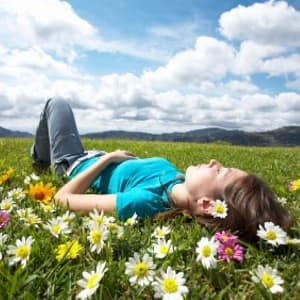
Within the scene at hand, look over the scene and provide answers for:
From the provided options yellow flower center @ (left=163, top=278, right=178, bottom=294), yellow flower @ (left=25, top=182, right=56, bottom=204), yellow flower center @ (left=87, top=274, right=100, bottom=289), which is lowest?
yellow flower center @ (left=163, top=278, right=178, bottom=294)

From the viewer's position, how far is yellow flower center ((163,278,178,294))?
194 cm

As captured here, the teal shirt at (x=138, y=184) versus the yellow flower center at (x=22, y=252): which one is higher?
the teal shirt at (x=138, y=184)

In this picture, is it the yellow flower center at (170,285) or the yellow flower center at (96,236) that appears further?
the yellow flower center at (96,236)

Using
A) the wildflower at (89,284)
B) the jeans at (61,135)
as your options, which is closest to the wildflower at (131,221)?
the wildflower at (89,284)

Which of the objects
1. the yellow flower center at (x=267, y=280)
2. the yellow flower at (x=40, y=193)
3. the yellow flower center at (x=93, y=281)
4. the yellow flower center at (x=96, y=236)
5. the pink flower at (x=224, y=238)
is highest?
the yellow flower at (x=40, y=193)

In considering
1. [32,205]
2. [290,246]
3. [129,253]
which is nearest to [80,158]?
[32,205]

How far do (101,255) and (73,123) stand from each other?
3.55 m

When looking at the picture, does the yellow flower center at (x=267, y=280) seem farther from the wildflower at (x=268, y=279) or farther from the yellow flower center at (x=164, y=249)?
the yellow flower center at (x=164, y=249)

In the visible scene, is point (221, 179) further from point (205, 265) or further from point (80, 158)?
point (80, 158)

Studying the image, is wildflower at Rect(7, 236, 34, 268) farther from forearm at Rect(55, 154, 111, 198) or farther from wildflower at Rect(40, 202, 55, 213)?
forearm at Rect(55, 154, 111, 198)

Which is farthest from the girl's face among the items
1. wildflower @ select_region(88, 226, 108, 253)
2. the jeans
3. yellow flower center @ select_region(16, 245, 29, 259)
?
the jeans

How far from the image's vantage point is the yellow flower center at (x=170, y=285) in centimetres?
194

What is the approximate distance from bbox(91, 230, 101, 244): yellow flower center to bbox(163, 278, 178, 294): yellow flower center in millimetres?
623

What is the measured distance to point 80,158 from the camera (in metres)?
5.47
